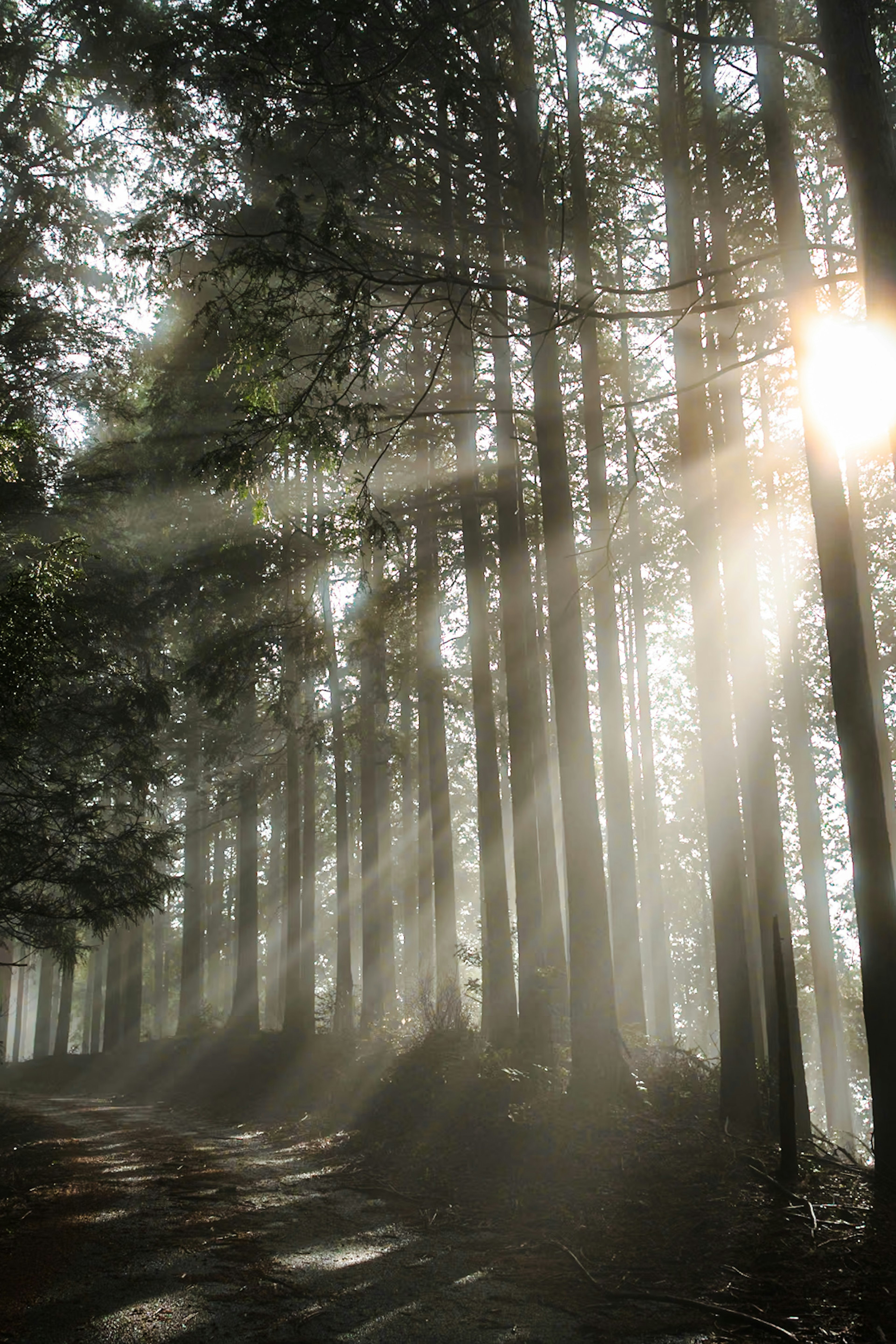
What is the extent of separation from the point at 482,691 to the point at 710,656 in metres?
4.99

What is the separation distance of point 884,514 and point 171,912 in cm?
3616

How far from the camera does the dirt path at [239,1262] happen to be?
185 inches

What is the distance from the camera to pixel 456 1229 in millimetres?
6988

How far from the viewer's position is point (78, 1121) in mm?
15383

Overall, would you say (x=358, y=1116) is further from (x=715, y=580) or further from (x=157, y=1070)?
(x=157, y=1070)

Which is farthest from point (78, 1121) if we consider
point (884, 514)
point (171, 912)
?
point (171, 912)

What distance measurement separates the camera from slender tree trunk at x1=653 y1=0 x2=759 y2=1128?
909cm

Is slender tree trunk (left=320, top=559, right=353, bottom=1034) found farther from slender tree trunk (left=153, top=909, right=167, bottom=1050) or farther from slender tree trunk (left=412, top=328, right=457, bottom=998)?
slender tree trunk (left=153, top=909, right=167, bottom=1050)

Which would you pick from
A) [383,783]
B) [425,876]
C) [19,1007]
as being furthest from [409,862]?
[19,1007]

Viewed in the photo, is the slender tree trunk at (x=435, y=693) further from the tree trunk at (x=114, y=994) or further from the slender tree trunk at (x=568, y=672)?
the tree trunk at (x=114, y=994)

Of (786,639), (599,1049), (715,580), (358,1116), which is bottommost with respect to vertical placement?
(358,1116)

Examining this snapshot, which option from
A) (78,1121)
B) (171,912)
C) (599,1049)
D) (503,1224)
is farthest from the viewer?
(171,912)

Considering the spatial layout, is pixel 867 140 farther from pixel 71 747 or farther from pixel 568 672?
pixel 71 747

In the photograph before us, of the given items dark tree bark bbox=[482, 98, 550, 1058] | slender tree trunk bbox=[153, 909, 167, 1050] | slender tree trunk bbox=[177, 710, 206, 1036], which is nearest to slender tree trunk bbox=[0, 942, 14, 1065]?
slender tree trunk bbox=[153, 909, 167, 1050]
